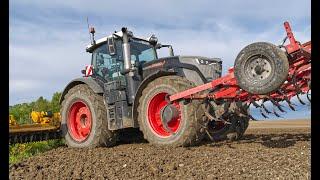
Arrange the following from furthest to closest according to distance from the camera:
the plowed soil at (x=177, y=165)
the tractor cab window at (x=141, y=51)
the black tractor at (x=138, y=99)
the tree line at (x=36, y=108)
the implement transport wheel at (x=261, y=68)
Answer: the tree line at (x=36, y=108) → the tractor cab window at (x=141, y=51) → the black tractor at (x=138, y=99) → the implement transport wheel at (x=261, y=68) → the plowed soil at (x=177, y=165)

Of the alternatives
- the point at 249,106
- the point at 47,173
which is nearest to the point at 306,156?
the point at 249,106

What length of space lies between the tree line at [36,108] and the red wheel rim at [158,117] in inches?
186

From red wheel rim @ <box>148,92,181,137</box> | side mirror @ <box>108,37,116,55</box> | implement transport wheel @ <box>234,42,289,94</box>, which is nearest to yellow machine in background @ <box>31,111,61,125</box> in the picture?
side mirror @ <box>108,37,116,55</box>

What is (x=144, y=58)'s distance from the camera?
9352 mm

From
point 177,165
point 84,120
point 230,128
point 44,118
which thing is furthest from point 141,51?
point 177,165

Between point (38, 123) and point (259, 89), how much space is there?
585 centimetres

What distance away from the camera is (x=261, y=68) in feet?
20.2

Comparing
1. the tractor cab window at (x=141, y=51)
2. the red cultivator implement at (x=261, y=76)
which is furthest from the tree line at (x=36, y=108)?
the red cultivator implement at (x=261, y=76)

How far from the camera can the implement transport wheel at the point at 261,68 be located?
5.89 m

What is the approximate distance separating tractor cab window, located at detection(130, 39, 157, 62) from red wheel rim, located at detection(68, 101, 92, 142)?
1.63 meters

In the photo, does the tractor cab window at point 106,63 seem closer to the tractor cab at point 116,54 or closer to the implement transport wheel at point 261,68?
the tractor cab at point 116,54

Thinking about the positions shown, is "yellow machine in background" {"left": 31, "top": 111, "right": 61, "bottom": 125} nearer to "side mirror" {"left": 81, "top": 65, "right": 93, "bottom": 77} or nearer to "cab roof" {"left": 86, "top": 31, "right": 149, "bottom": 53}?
"side mirror" {"left": 81, "top": 65, "right": 93, "bottom": 77}

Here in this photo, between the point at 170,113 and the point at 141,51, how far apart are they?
7.30 ft

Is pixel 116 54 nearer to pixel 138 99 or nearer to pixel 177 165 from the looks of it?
pixel 138 99
